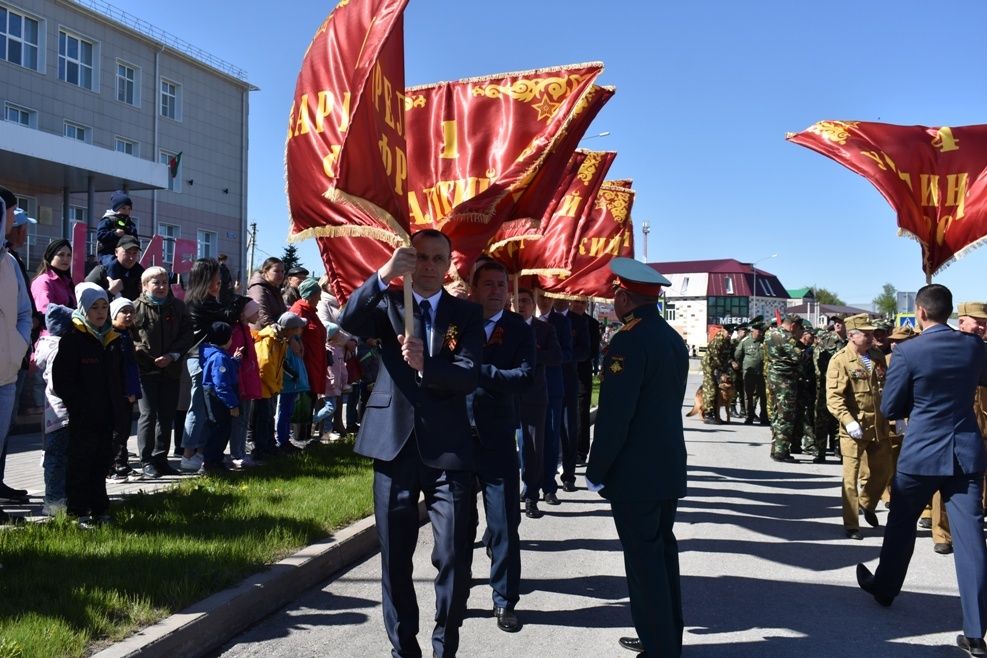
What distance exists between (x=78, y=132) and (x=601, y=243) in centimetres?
2719

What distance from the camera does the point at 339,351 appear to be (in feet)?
36.7

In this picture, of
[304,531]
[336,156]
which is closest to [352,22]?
[336,156]

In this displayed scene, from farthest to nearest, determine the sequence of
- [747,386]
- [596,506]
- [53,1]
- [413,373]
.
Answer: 1. [53,1]
2. [747,386]
3. [596,506]
4. [413,373]

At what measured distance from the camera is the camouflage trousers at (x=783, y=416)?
42.2 feet

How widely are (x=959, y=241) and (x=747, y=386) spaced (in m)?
10.5

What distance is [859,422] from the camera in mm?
7645

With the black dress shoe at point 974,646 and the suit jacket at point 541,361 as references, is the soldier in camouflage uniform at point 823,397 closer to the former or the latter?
the suit jacket at point 541,361

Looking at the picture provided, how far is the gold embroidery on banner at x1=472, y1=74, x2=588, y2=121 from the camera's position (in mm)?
7180

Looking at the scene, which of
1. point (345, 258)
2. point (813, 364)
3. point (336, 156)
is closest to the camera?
point (336, 156)

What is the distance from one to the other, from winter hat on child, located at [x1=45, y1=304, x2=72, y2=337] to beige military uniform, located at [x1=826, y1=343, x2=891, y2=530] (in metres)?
6.08

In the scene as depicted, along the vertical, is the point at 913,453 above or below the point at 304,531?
above

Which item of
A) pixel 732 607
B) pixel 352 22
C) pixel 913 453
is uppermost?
pixel 352 22

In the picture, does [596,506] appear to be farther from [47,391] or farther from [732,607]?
[47,391]

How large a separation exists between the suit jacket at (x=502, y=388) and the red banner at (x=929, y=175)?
429cm
